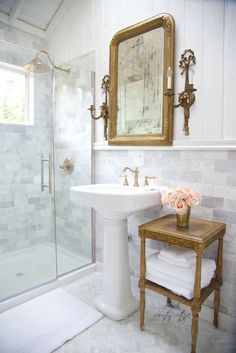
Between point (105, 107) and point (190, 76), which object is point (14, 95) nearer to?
point (105, 107)

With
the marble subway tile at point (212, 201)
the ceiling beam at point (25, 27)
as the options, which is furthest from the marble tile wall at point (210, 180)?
the ceiling beam at point (25, 27)

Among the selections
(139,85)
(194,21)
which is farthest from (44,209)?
(194,21)

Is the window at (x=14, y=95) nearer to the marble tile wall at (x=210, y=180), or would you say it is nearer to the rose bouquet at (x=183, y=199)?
the marble tile wall at (x=210, y=180)

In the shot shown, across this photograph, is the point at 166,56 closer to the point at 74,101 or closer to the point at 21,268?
the point at 74,101

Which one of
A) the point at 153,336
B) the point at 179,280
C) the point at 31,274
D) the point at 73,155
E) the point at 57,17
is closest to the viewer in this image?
the point at 179,280

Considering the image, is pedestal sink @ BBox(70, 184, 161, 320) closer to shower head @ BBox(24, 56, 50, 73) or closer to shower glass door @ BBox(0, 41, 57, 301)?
shower glass door @ BBox(0, 41, 57, 301)

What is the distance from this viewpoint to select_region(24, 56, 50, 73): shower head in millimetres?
2254

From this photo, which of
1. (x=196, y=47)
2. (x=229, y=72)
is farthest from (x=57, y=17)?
(x=229, y=72)

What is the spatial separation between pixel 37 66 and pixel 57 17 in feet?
2.23

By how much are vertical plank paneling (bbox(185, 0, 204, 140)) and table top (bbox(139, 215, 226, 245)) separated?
553 millimetres

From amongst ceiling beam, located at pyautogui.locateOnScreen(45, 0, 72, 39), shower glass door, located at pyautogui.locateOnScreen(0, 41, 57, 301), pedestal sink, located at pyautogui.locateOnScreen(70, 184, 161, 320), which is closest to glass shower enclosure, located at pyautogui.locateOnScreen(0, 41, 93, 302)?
shower glass door, located at pyautogui.locateOnScreen(0, 41, 57, 301)

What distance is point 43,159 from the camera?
8.00ft

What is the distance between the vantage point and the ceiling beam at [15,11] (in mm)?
2348

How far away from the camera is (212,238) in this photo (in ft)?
4.41
